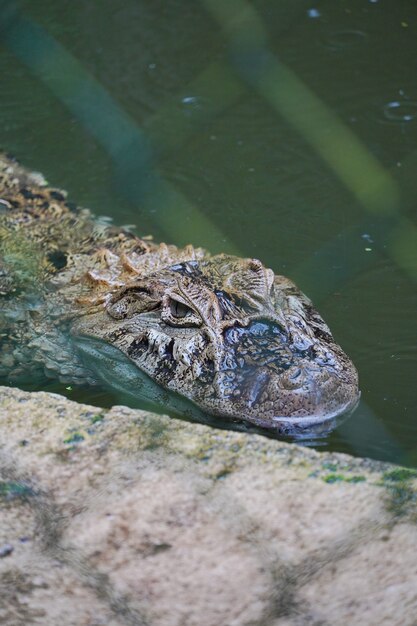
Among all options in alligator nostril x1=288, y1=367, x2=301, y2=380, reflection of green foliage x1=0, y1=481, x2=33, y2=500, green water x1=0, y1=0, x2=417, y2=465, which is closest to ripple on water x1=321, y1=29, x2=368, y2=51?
green water x1=0, y1=0, x2=417, y2=465

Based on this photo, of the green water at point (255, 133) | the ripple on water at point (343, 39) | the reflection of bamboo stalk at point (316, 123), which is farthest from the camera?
the ripple on water at point (343, 39)

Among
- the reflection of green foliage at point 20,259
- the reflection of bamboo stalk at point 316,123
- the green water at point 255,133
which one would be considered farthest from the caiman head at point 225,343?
the reflection of bamboo stalk at point 316,123

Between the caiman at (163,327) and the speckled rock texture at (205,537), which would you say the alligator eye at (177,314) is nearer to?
the caiman at (163,327)

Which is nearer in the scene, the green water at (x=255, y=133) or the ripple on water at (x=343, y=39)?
the green water at (x=255, y=133)

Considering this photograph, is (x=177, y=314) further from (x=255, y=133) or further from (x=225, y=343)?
(x=255, y=133)

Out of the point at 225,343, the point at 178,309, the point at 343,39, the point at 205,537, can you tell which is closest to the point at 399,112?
the point at 343,39
